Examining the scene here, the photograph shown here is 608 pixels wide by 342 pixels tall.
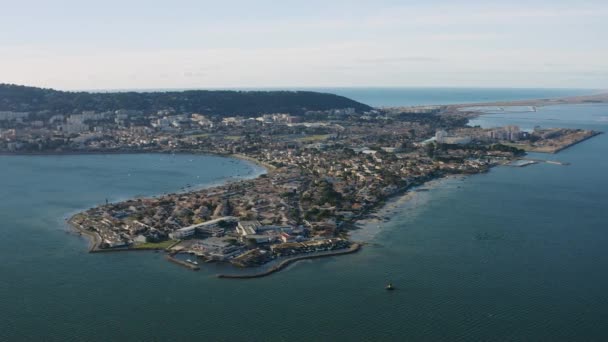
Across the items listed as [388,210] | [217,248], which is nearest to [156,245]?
[217,248]

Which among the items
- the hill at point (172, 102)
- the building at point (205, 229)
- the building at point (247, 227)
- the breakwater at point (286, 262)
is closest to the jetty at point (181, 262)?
the breakwater at point (286, 262)

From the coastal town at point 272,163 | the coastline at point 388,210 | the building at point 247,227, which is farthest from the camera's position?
the coastline at point 388,210

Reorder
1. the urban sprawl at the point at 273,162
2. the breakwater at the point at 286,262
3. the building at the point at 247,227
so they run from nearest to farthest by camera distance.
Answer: the breakwater at the point at 286,262, the urban sprawl at the point at 273,162, the building at the point at 247,227

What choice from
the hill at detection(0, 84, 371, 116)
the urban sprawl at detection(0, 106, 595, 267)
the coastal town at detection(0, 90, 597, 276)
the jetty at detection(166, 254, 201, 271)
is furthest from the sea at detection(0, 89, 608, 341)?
the hill at detection(0, 84, 371, 116)

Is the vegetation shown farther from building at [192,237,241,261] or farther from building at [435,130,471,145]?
building at [435,130,471,145]

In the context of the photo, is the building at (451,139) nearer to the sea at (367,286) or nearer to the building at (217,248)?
the sea at (367,286)

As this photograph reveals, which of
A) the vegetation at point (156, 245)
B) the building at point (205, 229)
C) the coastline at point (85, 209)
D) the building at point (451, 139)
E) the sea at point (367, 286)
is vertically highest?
the building at point (451, 139)

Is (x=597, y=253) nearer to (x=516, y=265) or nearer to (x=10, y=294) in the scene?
(x=516, y=265)

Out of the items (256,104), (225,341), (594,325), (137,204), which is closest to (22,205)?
(137,204)
